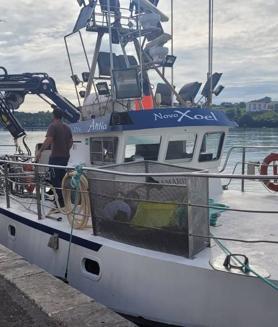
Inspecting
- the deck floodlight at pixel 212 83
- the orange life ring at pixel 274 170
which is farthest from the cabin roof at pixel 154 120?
the orange life ring at pixel 274 170

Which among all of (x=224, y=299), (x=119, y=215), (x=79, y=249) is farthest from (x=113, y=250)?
(x=224, y=299)

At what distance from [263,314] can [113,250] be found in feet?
5.35

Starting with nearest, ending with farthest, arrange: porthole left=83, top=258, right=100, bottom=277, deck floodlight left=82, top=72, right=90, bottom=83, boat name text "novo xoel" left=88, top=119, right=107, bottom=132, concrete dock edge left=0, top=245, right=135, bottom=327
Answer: concrete dock edge left=0, top=245, right=135, bottom=327 → porthole left=83, top=258, right=100, bottom=277 → boat name text "novo xoel" left=88, top=119, right=107, bottom=132 → deck floodlight left=82, top=72, right=90, bottom=83

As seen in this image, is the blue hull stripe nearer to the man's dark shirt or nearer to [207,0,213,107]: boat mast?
the man's dark shirt

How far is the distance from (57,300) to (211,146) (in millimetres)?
4175

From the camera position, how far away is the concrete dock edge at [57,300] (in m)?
3.70

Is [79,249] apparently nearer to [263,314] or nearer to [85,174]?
[85,174]

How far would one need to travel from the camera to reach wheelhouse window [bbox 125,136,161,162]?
22.1ft

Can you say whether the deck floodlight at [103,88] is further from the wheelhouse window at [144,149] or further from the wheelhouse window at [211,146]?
the wheelhouse window at [211,146]

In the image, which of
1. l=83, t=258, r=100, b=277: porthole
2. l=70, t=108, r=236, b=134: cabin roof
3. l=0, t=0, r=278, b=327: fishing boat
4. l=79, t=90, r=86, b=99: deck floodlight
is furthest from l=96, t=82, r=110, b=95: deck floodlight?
l=83, t=258, r=100, b=277: porthole

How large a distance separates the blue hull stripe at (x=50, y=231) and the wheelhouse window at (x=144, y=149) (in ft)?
5.40

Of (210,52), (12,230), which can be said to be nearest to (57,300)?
(12,230)

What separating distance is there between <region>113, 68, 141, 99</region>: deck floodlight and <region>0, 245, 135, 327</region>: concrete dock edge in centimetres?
298

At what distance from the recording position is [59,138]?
6656 mm
